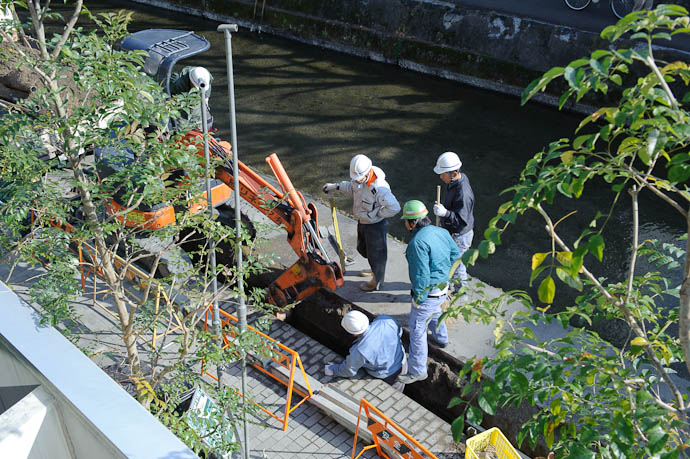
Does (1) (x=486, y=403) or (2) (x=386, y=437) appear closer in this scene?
(1) (x=486, y=403)

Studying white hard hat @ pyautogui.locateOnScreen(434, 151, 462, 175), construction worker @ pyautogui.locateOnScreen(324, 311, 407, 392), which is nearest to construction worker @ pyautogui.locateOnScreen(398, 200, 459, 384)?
construction worker @ pyautogui.locateOnScreen(324, 311, 407, 392)

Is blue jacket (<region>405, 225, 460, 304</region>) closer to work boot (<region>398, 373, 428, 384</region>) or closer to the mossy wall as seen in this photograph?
work boot (<region>398, 373, 428, 384</region>)

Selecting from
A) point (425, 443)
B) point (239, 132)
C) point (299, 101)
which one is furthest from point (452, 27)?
point (425, 443)

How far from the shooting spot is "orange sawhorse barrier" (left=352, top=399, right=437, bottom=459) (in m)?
5.97

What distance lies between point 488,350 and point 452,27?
1181cm

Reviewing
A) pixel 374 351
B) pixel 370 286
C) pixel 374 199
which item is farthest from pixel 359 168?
pixel 374 351

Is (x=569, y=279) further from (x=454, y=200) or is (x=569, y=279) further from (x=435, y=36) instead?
(x=435, y=36)

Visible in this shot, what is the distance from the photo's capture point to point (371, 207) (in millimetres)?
8055

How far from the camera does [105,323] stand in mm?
8281

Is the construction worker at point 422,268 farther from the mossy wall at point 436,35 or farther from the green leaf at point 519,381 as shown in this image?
the mossy wall at point 436,35

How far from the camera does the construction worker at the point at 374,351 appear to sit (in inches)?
267

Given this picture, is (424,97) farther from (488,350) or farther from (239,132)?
(488,350)

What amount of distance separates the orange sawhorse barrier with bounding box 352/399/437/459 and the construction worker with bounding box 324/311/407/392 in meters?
0.59

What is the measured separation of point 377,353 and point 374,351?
5cm
